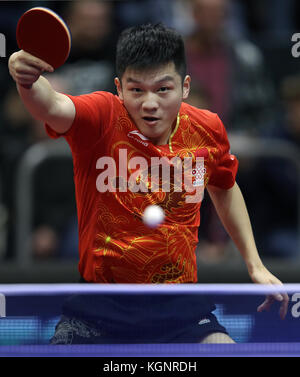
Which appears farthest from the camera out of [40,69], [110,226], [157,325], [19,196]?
[19,196]

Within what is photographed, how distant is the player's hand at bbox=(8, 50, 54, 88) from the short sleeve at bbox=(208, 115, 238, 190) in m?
0.71

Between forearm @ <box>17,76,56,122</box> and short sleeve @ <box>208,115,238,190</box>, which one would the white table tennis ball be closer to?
short sleeve @ <box>208,115,238,190</box>

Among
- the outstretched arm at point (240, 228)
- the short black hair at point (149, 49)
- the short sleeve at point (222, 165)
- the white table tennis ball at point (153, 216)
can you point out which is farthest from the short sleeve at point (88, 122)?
the outstretched arm at point (240, 228)

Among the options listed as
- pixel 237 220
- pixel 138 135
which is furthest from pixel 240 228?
pixel 138 135

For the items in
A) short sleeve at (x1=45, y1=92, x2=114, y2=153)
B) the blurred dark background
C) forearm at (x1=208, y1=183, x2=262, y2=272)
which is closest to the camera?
short sleeve at (x1=45, y1=92, x2=114, y2=153)

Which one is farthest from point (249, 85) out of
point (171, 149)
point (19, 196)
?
point (171, 149)

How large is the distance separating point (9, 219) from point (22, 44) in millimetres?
2664

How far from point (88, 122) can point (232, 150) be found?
91.9 inches

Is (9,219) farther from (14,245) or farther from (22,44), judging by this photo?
(22,44)

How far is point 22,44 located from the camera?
191cm

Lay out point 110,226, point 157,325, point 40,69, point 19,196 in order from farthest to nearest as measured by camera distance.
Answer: point 19,196 → point 110,226 → point 157,325 → point 40,69

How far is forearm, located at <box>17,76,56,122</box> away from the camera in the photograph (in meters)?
1.92

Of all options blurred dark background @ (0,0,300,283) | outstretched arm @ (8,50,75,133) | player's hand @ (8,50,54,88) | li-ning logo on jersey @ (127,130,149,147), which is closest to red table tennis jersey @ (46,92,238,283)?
li-ning logo on jersey @ (127,130,149,147)

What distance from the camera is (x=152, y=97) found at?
2131mm
